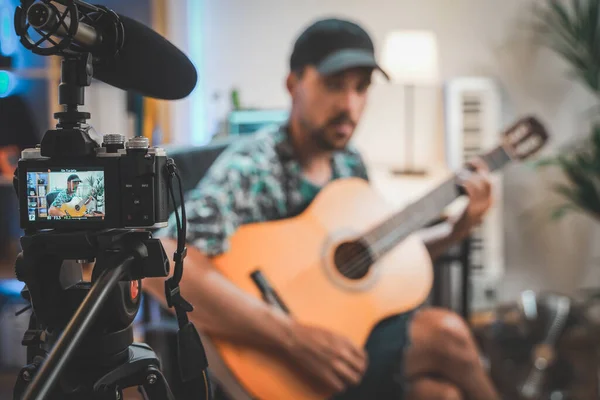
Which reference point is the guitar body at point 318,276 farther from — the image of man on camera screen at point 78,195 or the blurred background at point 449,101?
the blurred background at point 449,101

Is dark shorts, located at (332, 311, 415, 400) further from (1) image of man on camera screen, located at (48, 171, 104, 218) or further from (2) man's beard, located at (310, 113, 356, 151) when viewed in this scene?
(1) image of man on camera screen, located at (48, 171, 104, 218)

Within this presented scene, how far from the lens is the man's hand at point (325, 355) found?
166cm

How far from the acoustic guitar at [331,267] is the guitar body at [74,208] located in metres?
0.89

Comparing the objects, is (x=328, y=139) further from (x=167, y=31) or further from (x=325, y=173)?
(x=167, y=31)

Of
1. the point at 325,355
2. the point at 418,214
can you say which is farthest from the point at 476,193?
the point at 325,355

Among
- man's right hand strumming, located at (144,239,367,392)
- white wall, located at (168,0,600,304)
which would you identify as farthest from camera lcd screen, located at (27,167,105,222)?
white wall, located at (168,0,600,304)

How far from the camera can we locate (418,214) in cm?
189

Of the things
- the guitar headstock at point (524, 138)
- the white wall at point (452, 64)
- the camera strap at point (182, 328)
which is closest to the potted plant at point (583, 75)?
the white wall at point (452, 64)

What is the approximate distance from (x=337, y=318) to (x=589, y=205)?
1.69 m

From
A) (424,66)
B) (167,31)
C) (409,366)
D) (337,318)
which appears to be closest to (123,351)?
(337,318)

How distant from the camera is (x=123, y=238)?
0.74m

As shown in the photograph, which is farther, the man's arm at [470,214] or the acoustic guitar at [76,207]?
the man's arm at [470,214]

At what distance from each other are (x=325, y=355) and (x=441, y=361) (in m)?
0.53

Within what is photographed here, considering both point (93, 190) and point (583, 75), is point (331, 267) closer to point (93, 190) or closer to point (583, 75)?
point (93, 190)
